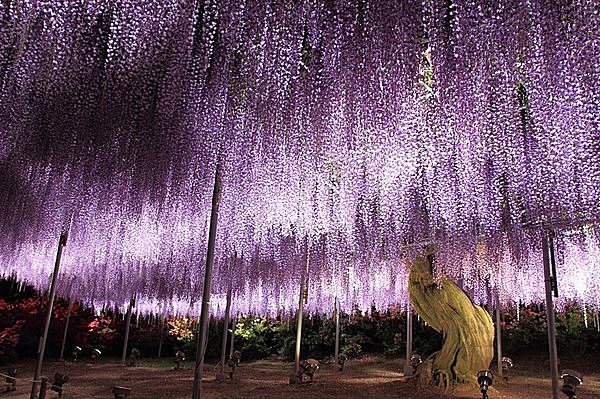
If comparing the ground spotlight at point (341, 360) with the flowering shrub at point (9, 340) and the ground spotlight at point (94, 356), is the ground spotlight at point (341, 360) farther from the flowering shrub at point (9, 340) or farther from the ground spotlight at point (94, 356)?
the flowering shrub at point (9, 340)

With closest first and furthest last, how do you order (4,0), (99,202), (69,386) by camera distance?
(4,0)
(99,202)
(69,386)

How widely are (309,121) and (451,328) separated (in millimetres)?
4576

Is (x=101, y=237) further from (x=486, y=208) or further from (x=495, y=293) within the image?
(x=495, y=293)

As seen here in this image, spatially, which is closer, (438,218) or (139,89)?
(139,89)

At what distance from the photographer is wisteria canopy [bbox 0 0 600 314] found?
141 inches

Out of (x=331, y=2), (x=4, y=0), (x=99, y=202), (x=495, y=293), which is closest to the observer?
(x=4, y=0)

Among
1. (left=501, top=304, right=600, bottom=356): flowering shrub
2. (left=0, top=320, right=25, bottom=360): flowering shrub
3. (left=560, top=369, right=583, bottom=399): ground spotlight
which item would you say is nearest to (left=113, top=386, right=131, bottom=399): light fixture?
(left=560, top=369, right=583, bottom=399): ground spotlight

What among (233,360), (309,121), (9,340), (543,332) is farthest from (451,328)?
(9,340)

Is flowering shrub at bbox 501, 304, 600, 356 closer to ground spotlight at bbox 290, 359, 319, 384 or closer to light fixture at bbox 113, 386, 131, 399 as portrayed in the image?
ground spotlight at bbox 290, 359, 319, 384

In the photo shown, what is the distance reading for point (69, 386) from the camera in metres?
8.02

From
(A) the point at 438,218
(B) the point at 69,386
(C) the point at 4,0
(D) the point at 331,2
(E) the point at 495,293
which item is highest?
(D) the point at 331,2

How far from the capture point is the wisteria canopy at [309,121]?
11.8 feet

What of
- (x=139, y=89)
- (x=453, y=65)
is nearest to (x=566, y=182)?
(x=453, y=65)

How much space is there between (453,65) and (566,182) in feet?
8.33
